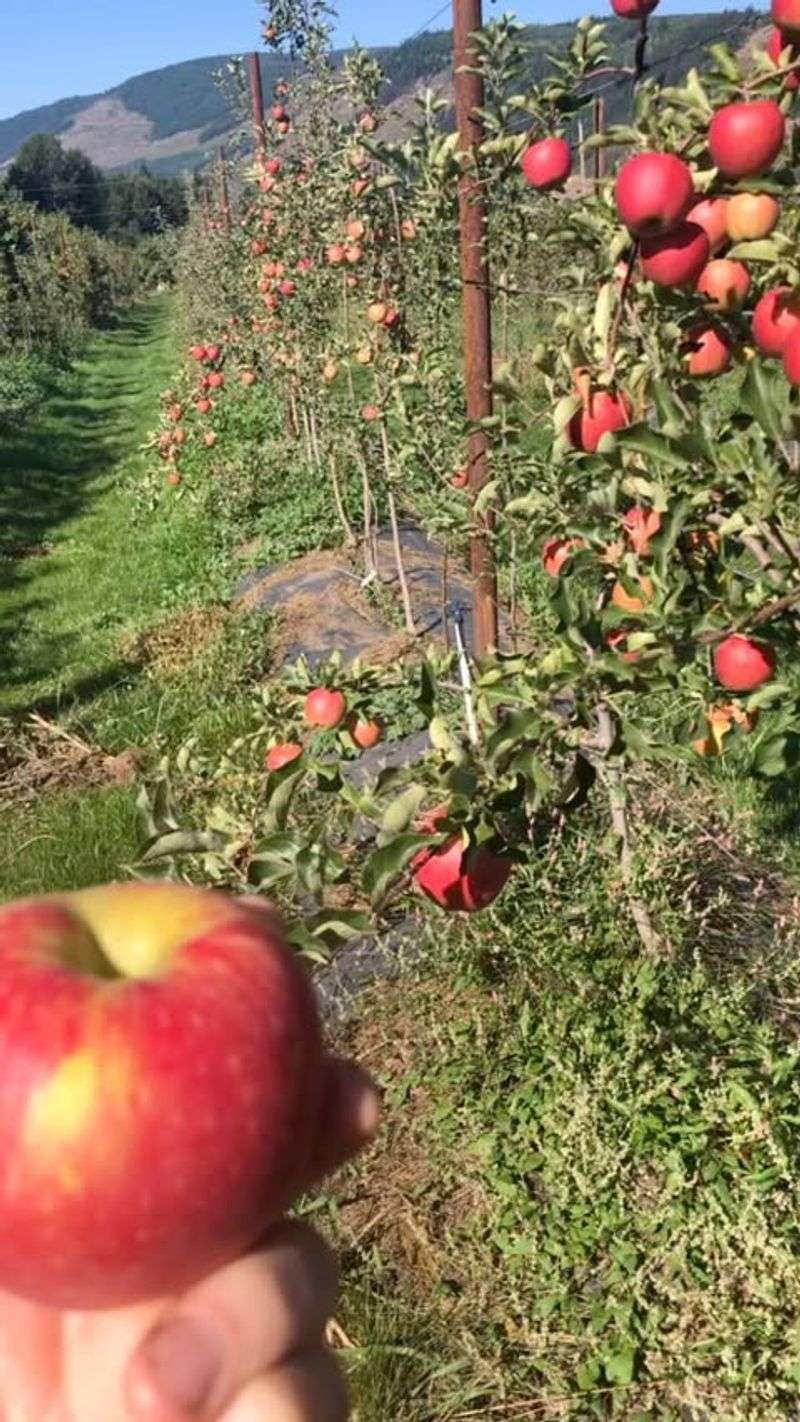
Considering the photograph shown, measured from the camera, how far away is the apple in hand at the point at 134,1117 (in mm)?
831

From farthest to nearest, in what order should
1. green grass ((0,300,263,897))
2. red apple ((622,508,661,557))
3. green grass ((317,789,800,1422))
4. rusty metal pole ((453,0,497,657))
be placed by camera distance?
green grass ((0,300,263,897)) < rusty metal pole ((453,0,497,657)) < green grass ((317,789,800,1422)) < red apple ((622,508,661,557))

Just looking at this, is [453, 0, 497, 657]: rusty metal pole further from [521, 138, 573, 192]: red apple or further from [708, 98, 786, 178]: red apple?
[708, 98, 786, 178]: red apple

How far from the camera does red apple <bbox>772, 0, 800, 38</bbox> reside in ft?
5.31

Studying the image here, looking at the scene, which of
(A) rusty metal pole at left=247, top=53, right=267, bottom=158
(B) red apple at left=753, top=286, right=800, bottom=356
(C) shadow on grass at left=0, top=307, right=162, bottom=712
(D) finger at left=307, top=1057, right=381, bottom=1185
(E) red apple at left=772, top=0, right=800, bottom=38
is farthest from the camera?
(A) rusty metal pole at left=247, top=53, right=267, bottom=158

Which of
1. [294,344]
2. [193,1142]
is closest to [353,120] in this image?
[294,344]

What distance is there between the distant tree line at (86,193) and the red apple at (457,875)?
190 ft

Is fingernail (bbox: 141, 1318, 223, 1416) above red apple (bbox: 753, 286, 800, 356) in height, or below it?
below

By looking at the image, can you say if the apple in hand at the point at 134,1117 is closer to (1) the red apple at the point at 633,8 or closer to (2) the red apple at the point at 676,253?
(2) the red apple at the point at 676,253

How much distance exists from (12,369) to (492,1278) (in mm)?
20655

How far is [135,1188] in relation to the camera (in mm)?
838

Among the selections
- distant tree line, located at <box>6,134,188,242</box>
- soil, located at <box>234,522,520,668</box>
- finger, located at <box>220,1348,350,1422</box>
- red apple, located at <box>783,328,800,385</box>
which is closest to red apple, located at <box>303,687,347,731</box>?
red apple, located at <box>783,328,800,385</box>

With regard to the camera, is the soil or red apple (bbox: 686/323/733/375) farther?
the soil

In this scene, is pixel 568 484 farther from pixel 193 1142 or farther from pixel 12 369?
pixel 12 369

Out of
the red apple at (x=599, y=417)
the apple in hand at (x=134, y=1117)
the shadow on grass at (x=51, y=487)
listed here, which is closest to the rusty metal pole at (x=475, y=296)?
the red apple at (x=599, y=417)
